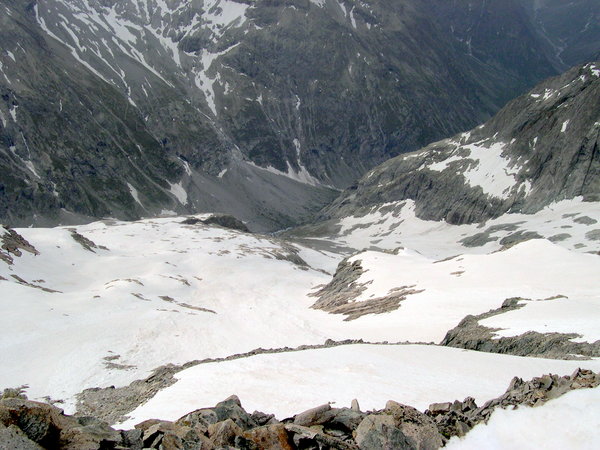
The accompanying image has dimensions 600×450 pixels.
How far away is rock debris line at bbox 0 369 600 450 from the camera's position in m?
9.92

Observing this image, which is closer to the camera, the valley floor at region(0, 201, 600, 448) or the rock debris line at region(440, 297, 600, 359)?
the valley floor at region(0, 201, 600, 448)

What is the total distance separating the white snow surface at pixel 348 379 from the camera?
52.3 ft

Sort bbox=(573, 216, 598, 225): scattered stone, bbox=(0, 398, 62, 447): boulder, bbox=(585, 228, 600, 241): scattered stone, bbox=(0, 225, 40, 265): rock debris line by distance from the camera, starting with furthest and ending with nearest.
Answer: bbox=(573, 216, 598, 225): scattered stone
bbox=(585, 228, 600, 241): scattered stone
bbox=(0, 225, 40, 265): rock debris line
bbox=(0, 398, 62, 447): boulder

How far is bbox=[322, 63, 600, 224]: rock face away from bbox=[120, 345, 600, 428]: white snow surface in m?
147

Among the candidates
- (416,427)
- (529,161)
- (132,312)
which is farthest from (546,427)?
(529,161)

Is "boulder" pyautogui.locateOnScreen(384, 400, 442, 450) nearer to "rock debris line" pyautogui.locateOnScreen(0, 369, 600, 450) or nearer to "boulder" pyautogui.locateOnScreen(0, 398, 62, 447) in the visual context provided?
"rock debris line" pyautogui.locateOnScreen(0, 369, 600, 450)

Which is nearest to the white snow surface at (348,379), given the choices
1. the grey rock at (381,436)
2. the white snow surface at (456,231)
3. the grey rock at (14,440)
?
the grey rock at (381,436)

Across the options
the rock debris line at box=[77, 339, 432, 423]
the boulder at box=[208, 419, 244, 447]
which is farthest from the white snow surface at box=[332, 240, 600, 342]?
the boulder at box=[208, 419, 244, 447]

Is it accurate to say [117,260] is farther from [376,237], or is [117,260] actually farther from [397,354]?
[376,237]

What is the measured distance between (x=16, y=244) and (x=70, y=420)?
6439 centimetres

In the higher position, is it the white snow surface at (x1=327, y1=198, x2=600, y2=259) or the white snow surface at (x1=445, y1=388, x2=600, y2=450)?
the white snow surface at (x1=445, y1=388, x2=600, y2=450)

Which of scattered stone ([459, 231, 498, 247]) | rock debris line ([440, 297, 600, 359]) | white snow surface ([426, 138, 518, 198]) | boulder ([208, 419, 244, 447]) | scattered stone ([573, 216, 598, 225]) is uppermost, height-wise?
boulder ([208, 419, 244, 447])

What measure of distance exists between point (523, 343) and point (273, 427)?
15.9 meters

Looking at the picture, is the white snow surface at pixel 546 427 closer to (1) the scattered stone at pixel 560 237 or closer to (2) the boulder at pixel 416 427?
(2) the boulder at pixel 416 427
